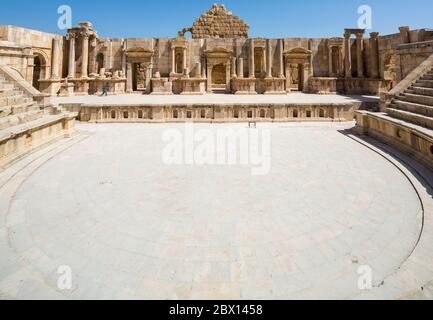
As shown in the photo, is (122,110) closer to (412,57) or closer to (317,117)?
(317,117)

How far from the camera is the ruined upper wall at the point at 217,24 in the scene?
30.6 m

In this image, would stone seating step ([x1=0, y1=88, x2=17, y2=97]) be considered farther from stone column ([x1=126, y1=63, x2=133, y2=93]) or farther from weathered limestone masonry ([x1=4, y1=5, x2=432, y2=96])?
stone column ([x1=126, y1=63, x2=133, y2=93])

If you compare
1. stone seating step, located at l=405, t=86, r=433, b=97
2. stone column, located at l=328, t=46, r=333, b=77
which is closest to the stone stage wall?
stone seating step, located at l=405, t=86, r=433, b=97

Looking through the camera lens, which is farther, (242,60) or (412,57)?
(242,60)

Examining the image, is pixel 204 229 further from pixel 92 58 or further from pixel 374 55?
pixel 374 55

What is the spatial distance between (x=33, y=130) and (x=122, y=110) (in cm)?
610

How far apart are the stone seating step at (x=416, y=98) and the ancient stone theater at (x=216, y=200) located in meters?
0.07

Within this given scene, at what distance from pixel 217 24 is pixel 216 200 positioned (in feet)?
97.2

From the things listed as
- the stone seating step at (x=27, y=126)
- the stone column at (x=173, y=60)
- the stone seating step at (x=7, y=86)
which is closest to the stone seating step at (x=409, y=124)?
the stone seating step at (x=27, y=126)

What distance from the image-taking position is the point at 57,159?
8062 millimetres

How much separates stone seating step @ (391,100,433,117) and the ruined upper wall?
23525 millimetres

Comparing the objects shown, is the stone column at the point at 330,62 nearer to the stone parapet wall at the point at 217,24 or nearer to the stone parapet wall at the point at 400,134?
the stone parapet wall at the point at 217,24
